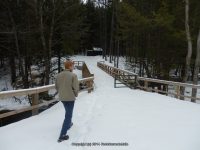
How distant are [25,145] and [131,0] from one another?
33.8m

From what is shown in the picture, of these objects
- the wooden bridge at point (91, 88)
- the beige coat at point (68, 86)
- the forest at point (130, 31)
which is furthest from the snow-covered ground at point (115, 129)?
the forest at point (130, 31)

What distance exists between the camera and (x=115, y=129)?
28.0ft

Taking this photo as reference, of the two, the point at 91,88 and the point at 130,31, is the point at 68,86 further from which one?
the point at 130,31

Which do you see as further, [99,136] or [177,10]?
[177,10]

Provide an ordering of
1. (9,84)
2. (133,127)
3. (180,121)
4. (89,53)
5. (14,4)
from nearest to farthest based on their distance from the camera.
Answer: (133,127) < (180,121) < (14,4) < (9,84) < (89,53)

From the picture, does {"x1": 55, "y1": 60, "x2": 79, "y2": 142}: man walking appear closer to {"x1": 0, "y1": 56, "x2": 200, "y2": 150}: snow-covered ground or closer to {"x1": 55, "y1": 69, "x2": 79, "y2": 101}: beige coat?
{"x1": 55, "y1": 69, "x2": 79, "y2": 101}: beige coat

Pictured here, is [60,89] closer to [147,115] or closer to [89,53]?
[147,115]

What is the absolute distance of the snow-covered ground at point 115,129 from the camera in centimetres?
723

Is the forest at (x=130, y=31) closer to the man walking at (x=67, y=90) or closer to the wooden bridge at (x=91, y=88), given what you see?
the wooden bridge at (x=91, y=88)

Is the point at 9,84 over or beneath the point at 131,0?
beneath

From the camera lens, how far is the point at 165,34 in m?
29.1

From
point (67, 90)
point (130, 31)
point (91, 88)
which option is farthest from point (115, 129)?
point (130, 31)

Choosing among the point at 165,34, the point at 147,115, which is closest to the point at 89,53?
the point at 165,34

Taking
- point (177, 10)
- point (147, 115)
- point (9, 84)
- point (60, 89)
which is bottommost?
point (9, 84)
